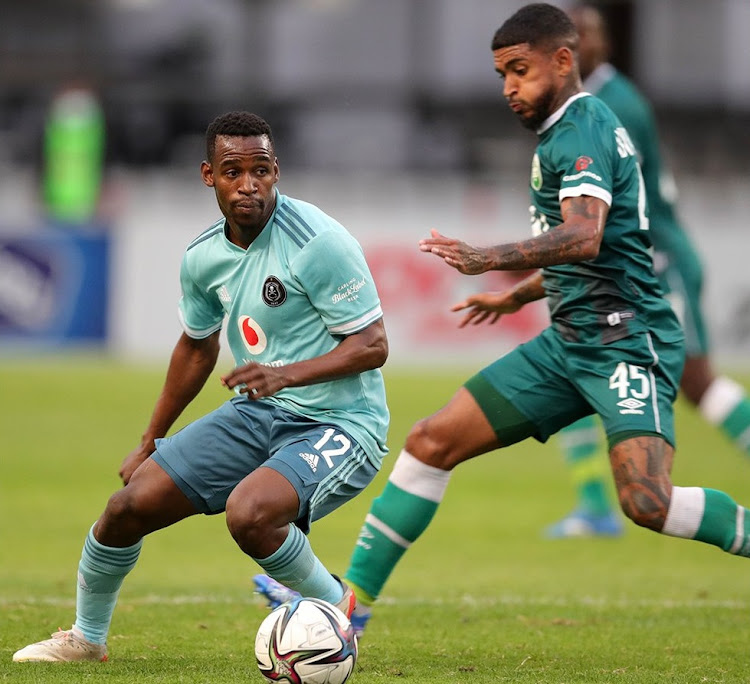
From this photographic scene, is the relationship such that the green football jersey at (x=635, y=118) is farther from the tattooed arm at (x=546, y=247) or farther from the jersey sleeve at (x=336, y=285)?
the jersey sleeve at (x=336, y=285)

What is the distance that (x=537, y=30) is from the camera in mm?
5941

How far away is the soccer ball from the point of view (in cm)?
496

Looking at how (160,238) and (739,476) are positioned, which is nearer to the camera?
(739,476)

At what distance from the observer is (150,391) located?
16.4 metres

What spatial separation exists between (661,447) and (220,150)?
1.97m

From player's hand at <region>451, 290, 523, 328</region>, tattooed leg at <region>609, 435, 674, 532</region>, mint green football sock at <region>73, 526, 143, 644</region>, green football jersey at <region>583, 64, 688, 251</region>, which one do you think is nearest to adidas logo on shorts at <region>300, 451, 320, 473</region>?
mint green football sock at <region>73, 526, 143, 644</region>

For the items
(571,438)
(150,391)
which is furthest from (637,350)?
(150,391)

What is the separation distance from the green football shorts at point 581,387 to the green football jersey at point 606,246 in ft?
0.25

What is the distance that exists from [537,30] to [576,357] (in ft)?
4.22

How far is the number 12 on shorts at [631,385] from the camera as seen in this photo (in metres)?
5.79

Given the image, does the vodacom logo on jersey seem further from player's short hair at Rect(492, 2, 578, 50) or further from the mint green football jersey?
player's short hair at Rect(492, 2, 578, 50)

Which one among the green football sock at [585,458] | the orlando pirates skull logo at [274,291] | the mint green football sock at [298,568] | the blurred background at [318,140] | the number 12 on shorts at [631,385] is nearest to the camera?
the mint green football sock at [298,568]

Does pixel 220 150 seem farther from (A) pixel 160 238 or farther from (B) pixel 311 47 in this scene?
(B) pixel 311 47

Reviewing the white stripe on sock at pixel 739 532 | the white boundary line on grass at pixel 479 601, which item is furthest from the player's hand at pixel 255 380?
the white boundary line on grass at pixel 479 601
